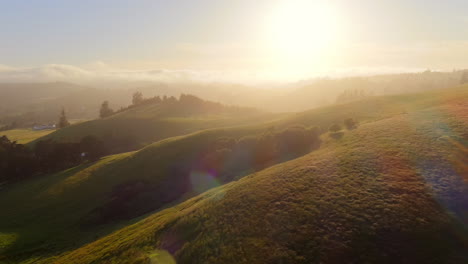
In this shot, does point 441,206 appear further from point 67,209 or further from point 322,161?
point 67,209

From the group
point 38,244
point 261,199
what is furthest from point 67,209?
point 261,199

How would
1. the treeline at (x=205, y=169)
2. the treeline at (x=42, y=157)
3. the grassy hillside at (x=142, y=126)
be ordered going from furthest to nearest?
the grassy hillside at (x=142, y=126) < the treeline at (x=42, y=157) < the treeline at (x=205, y=169)

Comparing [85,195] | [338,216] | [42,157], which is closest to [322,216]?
[338,216]


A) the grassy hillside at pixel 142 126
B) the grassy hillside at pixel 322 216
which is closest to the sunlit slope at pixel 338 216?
the grassy hillside at pixel 322 216

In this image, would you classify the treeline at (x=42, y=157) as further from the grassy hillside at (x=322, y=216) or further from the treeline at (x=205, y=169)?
the treeline at (x=205, y=169)

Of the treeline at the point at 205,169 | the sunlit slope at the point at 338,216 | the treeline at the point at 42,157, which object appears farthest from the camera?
the treeline at the point at 42,157

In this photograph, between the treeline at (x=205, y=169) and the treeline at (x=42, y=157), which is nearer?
the treeline at (x=205, y=169)

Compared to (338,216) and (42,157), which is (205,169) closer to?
(338,216)

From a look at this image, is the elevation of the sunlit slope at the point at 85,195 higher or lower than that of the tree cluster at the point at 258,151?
lower
